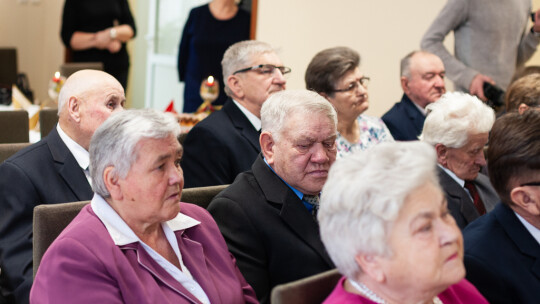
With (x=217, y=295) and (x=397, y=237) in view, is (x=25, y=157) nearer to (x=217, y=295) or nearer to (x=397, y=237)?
(x=217, y=295)

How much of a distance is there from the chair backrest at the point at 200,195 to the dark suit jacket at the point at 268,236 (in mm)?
130

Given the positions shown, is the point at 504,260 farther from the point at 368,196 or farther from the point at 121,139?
the point at 121,139

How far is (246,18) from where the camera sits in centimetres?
608

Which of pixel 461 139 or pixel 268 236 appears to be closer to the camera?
pixel 268 236

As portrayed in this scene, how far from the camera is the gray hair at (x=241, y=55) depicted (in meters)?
3.70

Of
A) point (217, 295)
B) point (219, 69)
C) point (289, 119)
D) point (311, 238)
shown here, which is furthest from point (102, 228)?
point (219, 69)

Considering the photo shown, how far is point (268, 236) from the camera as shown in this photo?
2.22 m

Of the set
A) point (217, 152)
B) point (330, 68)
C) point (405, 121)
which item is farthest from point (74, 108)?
point (405, 121)

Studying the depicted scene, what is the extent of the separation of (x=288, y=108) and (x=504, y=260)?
869mm

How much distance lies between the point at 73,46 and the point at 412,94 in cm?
304

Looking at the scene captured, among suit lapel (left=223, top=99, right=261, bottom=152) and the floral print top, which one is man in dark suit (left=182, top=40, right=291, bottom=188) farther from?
the floral print top

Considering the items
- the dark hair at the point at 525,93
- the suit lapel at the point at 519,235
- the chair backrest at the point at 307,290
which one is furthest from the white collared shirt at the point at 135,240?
the dark hair at the point at 525,93

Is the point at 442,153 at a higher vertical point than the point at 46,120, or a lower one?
higher

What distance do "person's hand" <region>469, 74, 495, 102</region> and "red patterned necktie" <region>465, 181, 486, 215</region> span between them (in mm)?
1836
